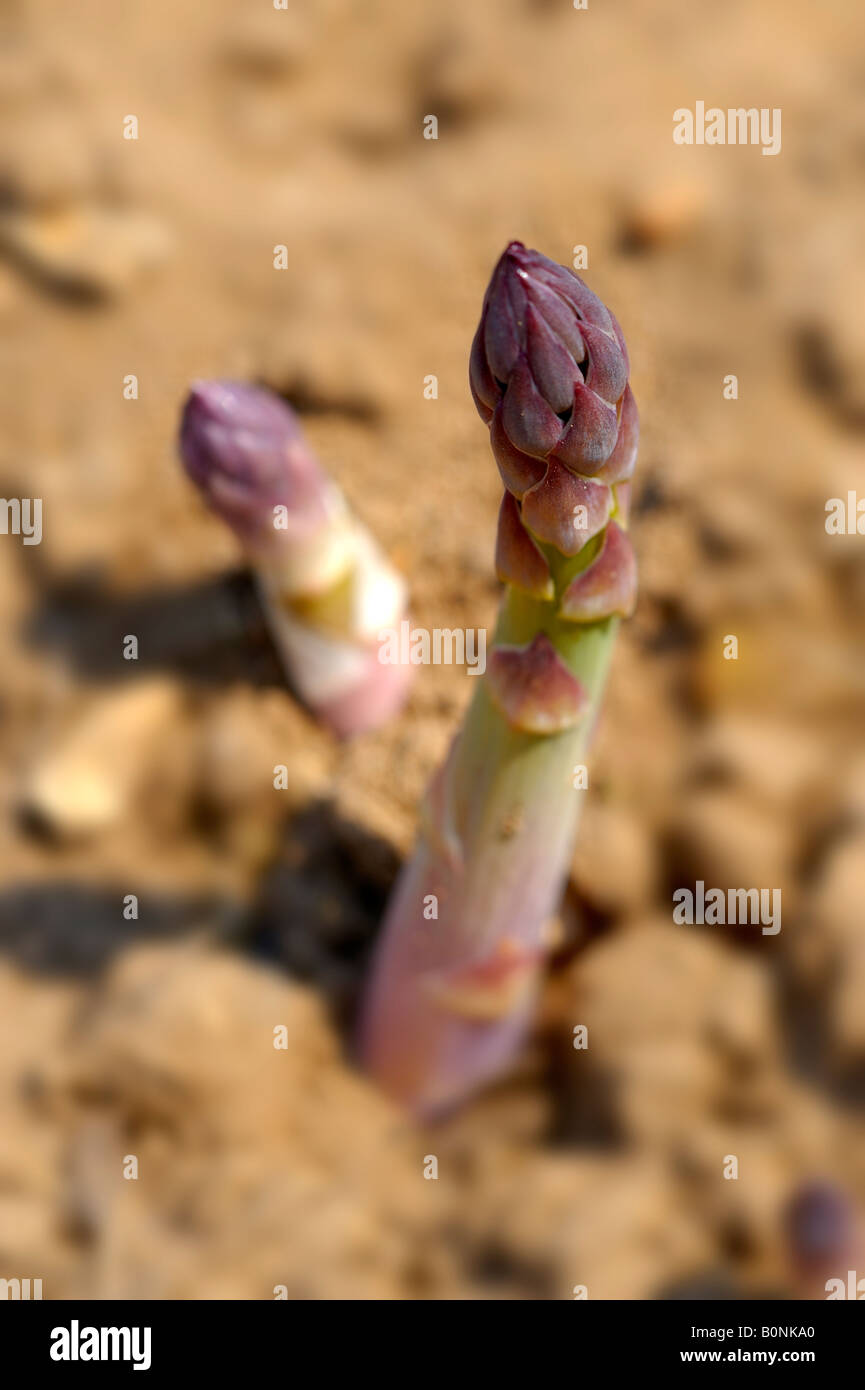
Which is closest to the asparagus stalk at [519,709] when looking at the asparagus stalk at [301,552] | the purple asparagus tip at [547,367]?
the purple asparagus tip at [547,367]

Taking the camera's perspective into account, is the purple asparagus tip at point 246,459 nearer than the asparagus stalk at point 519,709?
No

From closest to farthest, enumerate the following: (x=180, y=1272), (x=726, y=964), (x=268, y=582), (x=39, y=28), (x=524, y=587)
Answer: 1. (x=524, y=587)
2. (x=180, y=1272)
3. (x=726, y=964)
4. (x=268, y=582)
5. (x=39, y=28)

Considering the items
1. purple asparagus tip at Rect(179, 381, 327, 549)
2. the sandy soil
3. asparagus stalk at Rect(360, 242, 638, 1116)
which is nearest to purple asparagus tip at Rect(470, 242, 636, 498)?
asparagus stalk at Rect(360, 242, 638, 1116)

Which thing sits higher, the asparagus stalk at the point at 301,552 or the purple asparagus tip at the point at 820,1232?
the asparagus stalk at the point at 301,552

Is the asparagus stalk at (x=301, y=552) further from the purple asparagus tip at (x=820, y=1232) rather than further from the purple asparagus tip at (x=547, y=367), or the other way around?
the purple asparagus tip at (x=820, y=1232)

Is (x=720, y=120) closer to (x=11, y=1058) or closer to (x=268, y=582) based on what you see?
(x=268, y=582)

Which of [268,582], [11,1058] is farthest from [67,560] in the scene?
[11,1058]

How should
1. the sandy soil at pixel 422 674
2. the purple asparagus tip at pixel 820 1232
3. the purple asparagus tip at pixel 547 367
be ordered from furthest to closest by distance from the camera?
the sandy soil at pixel 422 674
the purple asparagus tip at pixel 820 1232
the purple asparagus tip at pixel 547 367

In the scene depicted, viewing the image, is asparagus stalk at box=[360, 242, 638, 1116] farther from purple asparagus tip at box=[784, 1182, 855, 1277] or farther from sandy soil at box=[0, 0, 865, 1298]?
purple asparagus tip at box=[784, 1182, 855, 1277]

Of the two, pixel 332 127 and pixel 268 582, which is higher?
pixel 332 127
